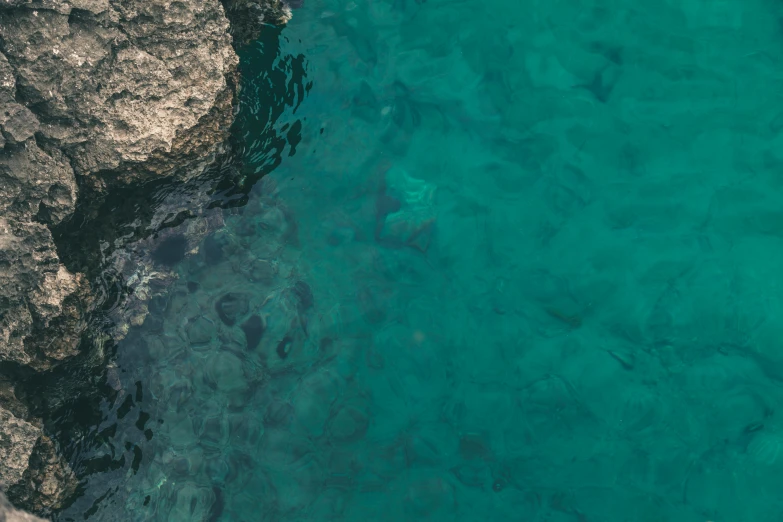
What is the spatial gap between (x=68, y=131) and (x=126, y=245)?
769mm

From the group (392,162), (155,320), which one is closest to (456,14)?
(392,162)

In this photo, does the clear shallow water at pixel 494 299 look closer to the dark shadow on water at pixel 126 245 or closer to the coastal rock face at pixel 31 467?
the dark shadow on water at pixel 126 245

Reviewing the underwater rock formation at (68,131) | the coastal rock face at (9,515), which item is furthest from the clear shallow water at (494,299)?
the coastal rock face at (9,515)

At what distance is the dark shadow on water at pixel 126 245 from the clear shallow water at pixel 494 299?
0.02m

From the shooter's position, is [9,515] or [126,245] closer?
[9,515]

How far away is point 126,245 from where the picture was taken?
4.15 meters

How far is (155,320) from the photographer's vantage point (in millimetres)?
4176

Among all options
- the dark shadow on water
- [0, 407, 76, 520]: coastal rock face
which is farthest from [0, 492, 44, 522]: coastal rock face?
the dark shadow on water

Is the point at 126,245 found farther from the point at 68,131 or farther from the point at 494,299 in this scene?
the point at 494,299

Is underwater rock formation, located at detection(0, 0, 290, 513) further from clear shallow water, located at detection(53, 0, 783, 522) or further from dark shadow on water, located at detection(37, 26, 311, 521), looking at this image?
clear shallow water, located at detection(53, 0, 783, 522)

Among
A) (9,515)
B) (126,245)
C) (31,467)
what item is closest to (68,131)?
(126,245)

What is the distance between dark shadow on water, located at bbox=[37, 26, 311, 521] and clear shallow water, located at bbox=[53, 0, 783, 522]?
23 millimetres

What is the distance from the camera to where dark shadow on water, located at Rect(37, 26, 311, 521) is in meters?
3.87

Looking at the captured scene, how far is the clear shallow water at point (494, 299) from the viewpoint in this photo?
391cm
